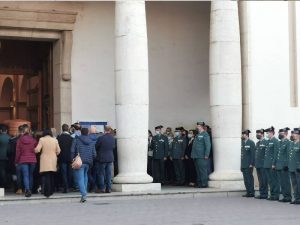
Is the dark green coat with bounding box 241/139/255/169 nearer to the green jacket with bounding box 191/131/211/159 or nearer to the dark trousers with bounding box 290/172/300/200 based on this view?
the green jacket with bounding box 191/131/211/159

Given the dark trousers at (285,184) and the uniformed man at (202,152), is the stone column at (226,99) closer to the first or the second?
the uniformed man at (202,152)

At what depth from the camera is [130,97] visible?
1903 centimetres

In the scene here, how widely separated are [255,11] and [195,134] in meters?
4.00

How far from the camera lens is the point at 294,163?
16.9 meters

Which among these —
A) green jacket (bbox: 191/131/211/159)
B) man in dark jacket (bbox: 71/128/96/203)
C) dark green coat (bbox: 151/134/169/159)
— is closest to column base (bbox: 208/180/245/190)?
green jacket (bbox: 191/131/211/159)

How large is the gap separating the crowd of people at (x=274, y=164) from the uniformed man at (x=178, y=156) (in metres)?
2.88

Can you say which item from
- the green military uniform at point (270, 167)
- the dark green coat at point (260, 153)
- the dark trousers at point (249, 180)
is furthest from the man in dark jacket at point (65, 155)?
the green military uniform at point (270, 167)

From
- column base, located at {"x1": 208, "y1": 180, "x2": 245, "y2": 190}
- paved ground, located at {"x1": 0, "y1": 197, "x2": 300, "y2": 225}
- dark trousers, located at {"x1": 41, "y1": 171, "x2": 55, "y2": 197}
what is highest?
dark trousers, located at {"x1": 41, "y1": 171, "x2": 55, "y2": 197}

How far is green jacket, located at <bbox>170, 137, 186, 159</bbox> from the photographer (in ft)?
71.4

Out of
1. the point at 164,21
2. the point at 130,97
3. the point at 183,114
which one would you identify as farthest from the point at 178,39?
the point at 130,97

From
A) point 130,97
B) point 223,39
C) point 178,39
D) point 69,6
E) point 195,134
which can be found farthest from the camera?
point 178,39

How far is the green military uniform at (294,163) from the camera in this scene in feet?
55.4

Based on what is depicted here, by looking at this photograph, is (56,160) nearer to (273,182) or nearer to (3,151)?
(3,151)

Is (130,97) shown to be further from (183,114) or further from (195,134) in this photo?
(183,114)
